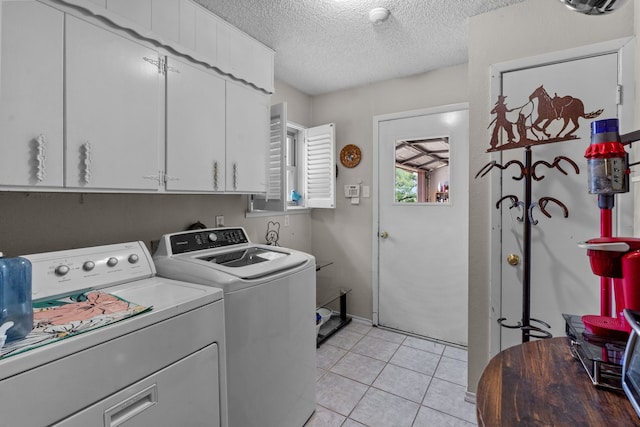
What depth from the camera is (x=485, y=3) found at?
181 cm

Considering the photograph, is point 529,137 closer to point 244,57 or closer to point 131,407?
point 244,57

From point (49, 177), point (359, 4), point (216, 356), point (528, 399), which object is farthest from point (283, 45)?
point (528, 399)

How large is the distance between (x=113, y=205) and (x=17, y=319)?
930 mm

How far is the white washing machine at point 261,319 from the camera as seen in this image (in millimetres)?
1367

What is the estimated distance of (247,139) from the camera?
2041 mm

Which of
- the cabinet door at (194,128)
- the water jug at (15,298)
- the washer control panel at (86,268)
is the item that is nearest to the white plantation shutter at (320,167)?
the cabinet door at (194,128)

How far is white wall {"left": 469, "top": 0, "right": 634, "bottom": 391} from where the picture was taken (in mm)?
1722

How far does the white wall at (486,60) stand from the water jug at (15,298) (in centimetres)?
215

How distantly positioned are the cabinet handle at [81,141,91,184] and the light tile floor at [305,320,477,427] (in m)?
1.77

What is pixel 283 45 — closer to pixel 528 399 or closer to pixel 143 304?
pixel 143 304

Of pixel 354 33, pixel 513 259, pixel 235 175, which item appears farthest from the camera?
pixel 354 33

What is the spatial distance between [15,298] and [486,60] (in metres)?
2.50

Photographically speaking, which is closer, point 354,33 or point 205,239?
point 205,239

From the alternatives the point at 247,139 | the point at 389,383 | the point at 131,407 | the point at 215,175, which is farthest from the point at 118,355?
the point at 389,383
